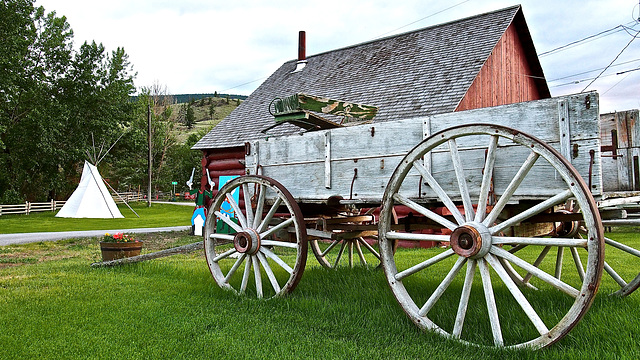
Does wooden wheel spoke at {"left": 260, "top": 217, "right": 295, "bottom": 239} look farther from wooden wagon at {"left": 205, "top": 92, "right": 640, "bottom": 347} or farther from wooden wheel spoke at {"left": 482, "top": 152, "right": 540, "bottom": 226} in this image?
wooden wheel spoke at {"left": 482, "top": 152, "right": 540, "bottom": 226}

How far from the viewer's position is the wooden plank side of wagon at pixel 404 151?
292 centimetres

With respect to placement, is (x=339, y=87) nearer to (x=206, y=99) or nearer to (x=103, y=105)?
(x=103, y=105)

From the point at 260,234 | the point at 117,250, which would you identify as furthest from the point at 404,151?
the point at 117,250

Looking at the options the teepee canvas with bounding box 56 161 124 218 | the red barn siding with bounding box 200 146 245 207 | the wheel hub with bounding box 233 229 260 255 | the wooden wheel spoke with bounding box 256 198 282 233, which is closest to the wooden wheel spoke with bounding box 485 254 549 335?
the wooden wheel spoke with bounding box 256 198 282 233

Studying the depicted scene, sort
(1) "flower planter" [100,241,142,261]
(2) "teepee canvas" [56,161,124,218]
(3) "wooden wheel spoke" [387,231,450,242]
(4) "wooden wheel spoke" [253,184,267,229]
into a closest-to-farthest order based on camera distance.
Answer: (3) "wooden wheel spoke" [387,231,450,242], (4) "wooden wheel spoke" [253,184,267,229], (1) "flower planter" [100,241,142,261], (2) "teepee canvas" [56,161,124,218]

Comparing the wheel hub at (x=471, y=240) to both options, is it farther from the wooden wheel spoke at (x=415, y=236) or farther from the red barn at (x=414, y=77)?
the red barn at (x=414, y=77)

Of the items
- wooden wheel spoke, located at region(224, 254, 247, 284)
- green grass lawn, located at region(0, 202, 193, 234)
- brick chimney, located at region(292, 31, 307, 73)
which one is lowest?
green grass lawn, located at region(0, 202, 193, 234)

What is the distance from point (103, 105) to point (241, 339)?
100 ft

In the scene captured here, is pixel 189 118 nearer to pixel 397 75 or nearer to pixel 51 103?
pixel 51 103

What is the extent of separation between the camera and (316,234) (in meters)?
4.29

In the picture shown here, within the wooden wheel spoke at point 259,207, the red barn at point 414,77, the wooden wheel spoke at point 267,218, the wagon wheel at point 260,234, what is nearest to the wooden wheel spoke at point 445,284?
the wagon wheel at point 260,234

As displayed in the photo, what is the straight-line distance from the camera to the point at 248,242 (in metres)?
4.42

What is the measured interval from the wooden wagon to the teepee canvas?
16558 millimetres

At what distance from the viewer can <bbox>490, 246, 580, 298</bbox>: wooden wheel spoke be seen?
2627mm
